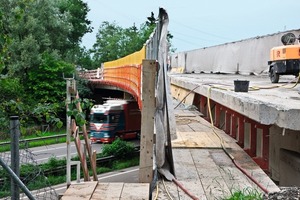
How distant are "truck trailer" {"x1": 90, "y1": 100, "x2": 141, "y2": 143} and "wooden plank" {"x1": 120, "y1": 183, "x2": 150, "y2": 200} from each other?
28.8m

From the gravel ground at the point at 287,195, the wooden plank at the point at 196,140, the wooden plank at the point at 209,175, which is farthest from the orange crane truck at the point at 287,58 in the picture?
the gravel ground at the point at 287,195

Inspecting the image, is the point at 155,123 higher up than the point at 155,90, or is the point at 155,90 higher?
the point at 155,90

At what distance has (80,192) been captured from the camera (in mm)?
5449

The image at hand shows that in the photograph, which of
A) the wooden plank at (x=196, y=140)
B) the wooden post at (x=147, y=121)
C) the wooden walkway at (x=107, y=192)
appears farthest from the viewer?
the wooden plank at (x=196, y=140)

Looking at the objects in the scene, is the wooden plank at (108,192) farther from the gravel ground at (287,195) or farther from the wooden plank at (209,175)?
the gravel ground at (287,195)

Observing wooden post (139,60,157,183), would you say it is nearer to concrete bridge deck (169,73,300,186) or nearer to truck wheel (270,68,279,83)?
concrete bridge deck (169,73,300,186)

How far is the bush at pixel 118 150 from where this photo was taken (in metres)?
31.4

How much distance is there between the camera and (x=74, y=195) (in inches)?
210

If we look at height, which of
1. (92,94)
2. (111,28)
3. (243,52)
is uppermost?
(111,28)

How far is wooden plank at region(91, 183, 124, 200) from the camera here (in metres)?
5.24

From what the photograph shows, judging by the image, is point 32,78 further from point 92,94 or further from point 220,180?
point 220,180

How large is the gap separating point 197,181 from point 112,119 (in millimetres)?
29748

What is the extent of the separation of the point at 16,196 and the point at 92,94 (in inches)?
1740

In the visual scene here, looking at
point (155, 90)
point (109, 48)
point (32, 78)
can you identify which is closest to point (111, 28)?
point (109, 48)
